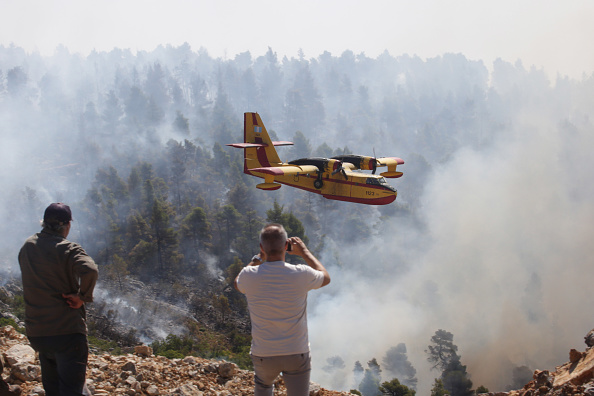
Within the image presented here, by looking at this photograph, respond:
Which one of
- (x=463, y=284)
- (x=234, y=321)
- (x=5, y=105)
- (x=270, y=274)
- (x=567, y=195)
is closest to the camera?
(x=270, y=274)

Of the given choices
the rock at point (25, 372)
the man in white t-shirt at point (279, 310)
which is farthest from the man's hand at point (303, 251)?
the rock at point (25, 372)

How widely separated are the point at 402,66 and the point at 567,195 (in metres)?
97.5

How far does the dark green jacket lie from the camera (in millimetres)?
5332

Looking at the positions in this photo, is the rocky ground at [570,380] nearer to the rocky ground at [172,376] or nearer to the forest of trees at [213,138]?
the rocky ground at [172,376]

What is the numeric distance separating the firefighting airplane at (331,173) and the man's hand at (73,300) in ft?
48.7

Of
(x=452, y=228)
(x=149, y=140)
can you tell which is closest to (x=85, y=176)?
(x=149, y=140)

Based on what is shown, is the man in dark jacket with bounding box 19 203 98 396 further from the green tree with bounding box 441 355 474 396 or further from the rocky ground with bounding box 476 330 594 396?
the green tree with bounding box 441 355 474 396

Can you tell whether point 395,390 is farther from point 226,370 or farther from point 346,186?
point 226,370

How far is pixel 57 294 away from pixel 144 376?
343 cm

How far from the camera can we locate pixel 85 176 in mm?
103312

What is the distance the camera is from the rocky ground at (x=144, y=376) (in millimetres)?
7695

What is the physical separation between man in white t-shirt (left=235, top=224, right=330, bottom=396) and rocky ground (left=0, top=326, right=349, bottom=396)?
3.42 metres

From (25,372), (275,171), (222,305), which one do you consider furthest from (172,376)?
(222,305)

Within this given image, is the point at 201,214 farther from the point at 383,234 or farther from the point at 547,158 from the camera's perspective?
the point at 547,158
